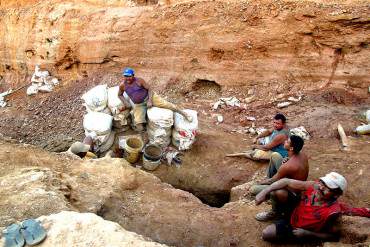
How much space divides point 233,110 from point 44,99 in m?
4.63

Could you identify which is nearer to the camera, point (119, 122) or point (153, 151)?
point (153, 151)

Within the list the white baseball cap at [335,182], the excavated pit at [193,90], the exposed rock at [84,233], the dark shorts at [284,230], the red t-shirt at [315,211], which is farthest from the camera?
the excavated pit at [193,90]

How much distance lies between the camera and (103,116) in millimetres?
6441

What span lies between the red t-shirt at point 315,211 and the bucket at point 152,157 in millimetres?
2844

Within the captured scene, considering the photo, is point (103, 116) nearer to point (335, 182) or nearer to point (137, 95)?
point (137, 95)

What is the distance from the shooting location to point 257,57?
7.98 meters

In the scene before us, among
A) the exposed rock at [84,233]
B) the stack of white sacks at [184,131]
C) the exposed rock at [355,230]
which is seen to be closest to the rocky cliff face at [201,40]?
the stack of white sacks at [184,131]

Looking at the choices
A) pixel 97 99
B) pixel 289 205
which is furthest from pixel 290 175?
pixel 97 99

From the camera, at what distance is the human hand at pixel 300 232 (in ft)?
12.3

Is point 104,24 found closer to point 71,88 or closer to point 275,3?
point 71,88

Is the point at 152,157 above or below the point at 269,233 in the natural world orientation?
below

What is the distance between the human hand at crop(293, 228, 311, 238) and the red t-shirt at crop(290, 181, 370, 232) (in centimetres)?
3

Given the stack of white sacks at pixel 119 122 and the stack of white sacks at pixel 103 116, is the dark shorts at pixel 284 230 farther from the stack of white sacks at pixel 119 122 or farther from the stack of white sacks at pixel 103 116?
the stack of white sacks at pixel 103 116

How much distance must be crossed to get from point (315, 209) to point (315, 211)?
0.02 m
